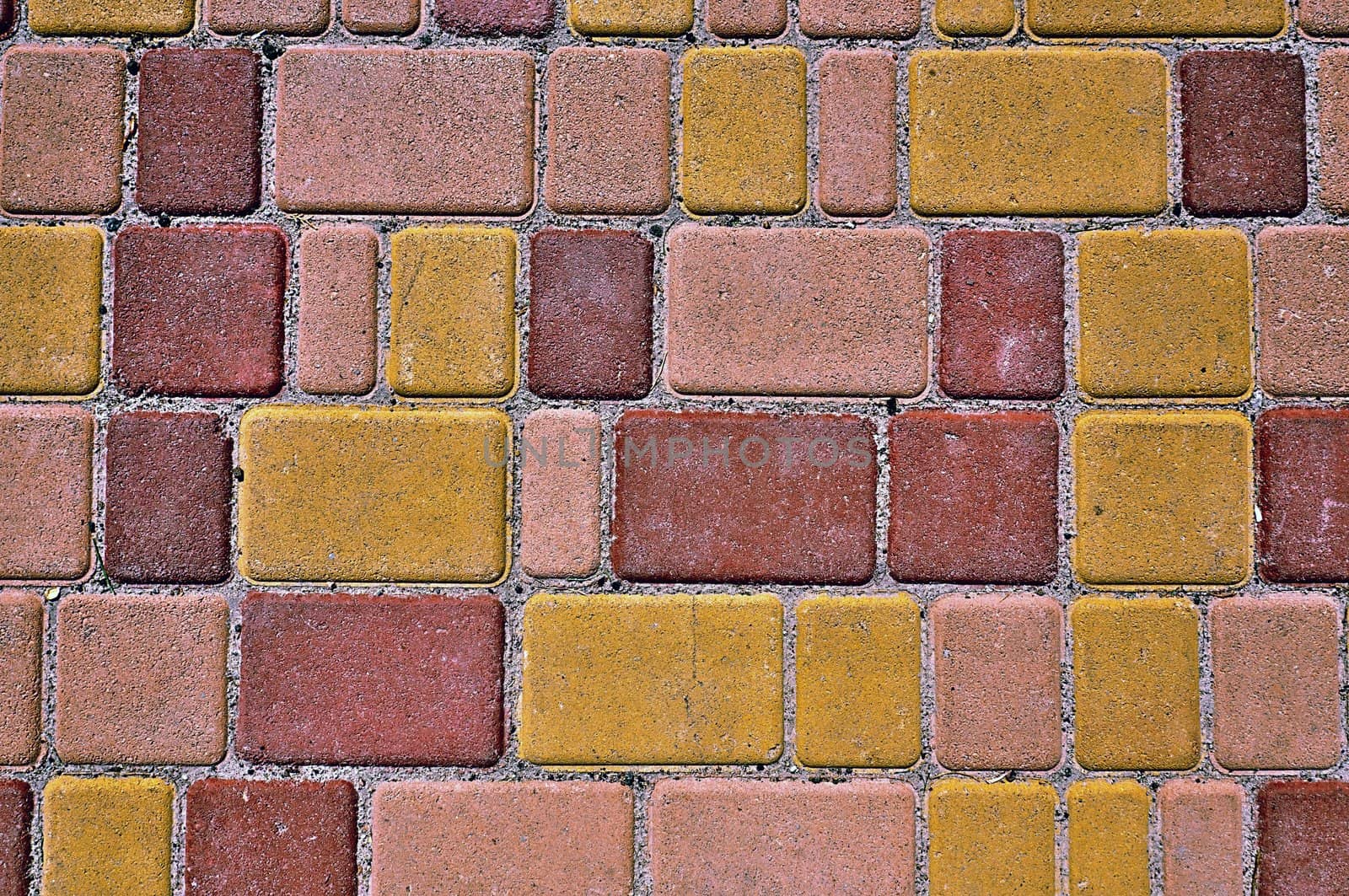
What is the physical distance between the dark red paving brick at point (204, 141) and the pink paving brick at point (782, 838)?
2.85ft

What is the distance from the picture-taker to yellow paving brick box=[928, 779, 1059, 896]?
102cm

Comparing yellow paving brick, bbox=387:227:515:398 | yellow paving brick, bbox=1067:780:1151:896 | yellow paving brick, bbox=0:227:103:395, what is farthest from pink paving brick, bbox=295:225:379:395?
yellow paving brick, bbox=1067:780:1151:896

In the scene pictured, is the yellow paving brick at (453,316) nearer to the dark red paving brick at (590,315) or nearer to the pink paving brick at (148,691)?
the dark red paving brick at (590,315)

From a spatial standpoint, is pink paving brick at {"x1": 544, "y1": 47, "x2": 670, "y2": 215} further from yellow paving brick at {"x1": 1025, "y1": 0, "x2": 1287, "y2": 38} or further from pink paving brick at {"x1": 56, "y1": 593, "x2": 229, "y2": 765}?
pink paving brick at {"x1": 56, "y1": 593, "x2": 229, "y2": 765}

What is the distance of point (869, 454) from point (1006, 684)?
309 mm

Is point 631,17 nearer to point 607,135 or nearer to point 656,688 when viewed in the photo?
point 607,135

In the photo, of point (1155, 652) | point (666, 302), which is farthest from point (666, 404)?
point (1155, 652)

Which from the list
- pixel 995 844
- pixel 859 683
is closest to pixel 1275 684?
pixel 995 844

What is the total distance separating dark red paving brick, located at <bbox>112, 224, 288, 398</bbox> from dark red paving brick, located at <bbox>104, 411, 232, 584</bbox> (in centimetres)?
5

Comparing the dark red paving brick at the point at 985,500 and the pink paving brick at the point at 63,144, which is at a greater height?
the pink paving brick at the point at 63,144

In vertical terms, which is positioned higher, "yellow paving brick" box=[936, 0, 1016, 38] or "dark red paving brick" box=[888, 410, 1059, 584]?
"yellow paving brick" box=[936, 0, 1016, 38]

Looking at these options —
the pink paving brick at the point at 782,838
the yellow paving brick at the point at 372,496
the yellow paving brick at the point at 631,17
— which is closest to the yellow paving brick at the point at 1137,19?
the yellow paving brick at the point at 631,17

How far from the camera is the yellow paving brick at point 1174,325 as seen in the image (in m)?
1.03

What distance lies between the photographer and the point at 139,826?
1030 mm
